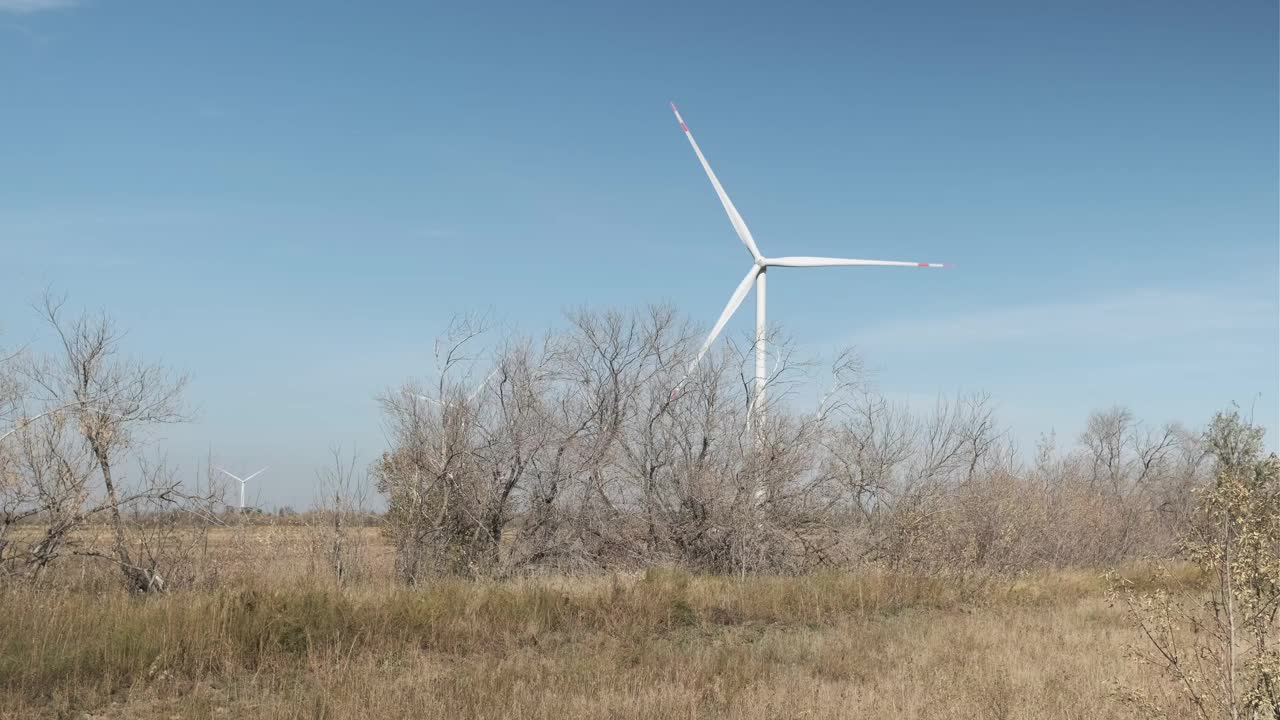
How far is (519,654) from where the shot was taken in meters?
10.2

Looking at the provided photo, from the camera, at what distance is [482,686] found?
8.56 m

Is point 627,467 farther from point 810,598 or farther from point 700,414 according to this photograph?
point 810,598

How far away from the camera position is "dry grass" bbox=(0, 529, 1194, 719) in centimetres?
809

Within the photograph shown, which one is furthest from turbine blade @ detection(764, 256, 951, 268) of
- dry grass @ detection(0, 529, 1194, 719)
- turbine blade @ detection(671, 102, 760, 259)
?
dry grass @ detection(0, 529, 1194, 719)

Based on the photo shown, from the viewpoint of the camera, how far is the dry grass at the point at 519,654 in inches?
319

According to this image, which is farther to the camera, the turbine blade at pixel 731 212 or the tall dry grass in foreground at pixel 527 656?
the turbine blade at pixel 731 212

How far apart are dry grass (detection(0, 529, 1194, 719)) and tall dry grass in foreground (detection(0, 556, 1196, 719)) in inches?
1.1

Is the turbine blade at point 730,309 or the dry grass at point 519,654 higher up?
the turbine blade at point 730,309

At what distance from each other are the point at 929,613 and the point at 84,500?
12.2 meters

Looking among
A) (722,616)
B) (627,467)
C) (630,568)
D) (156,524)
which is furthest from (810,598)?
(156,524)

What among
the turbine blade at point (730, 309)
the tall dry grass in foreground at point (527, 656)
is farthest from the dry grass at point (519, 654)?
the turbine blade at point (730, 309)

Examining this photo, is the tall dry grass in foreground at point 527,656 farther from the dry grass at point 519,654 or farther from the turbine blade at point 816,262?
the turbine blade at point 816,262

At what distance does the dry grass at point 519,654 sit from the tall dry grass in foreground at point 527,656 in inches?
1.1

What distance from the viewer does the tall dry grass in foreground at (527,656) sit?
8078mm
